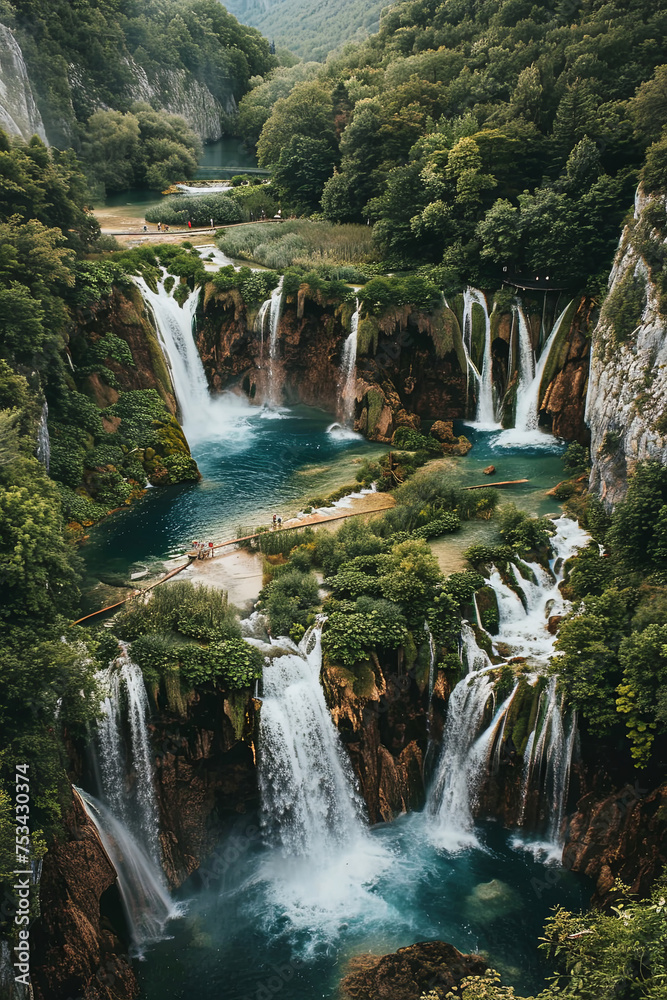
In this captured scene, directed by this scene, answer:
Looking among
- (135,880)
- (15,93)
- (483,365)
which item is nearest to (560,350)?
(483,365)

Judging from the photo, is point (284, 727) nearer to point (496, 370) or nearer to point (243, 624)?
point (243, 624)

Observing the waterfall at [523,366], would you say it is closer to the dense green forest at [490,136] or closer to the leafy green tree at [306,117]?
the dense green forest at [490,136]

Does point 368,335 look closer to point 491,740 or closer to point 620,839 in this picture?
point 491,740

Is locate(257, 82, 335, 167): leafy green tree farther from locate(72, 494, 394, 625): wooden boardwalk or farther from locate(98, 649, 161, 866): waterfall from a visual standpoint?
locate(98, 649, 161, 866): waterfall
